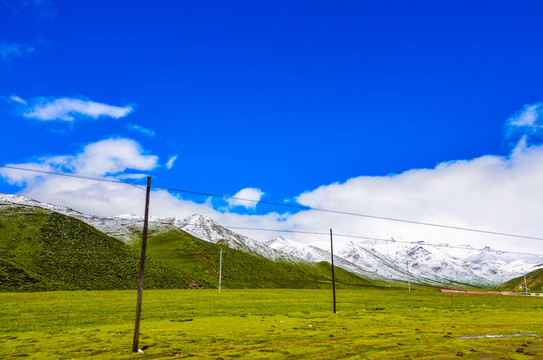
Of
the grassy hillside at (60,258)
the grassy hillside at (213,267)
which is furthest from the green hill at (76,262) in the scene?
the grassy hillside at (213,267)

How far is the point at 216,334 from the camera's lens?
81.5 feet

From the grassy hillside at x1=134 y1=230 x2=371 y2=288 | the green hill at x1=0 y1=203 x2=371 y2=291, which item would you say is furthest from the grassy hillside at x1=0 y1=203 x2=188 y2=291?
the grassy hillside at x1=134 y1=230 x2=371 y2=288

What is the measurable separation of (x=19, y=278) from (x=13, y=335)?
71264 millimetres

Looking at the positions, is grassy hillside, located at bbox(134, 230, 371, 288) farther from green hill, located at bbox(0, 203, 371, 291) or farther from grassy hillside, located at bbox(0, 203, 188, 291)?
grassy hillside, located at bbox(0, 203, 188, 291)

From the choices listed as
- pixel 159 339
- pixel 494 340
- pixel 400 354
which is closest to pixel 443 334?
pixel 494 340

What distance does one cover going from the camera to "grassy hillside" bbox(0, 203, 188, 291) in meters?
90.1

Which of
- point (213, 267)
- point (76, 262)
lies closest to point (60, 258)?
point (76, 262)

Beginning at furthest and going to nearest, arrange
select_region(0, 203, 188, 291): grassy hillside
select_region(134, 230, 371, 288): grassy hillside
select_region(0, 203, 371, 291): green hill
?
select_region(134, 230, 371, 288): grassy hillside, select_region(0, 203, 371, 291): green hill, select_region(0, 203, 188, 291): grassy hillside

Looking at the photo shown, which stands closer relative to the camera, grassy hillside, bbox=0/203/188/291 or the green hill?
grassy hillside, bbox=0/203/188/291

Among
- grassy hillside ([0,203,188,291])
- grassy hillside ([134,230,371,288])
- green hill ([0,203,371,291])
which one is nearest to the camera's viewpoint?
grassy hillside ([0,203,188,291])

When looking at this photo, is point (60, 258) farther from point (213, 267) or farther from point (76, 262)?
point (213, 267)

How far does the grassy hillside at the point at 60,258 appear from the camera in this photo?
90062 millimetres

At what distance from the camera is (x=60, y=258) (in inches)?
4326

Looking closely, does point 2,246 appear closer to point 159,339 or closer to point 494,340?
point 159,339
